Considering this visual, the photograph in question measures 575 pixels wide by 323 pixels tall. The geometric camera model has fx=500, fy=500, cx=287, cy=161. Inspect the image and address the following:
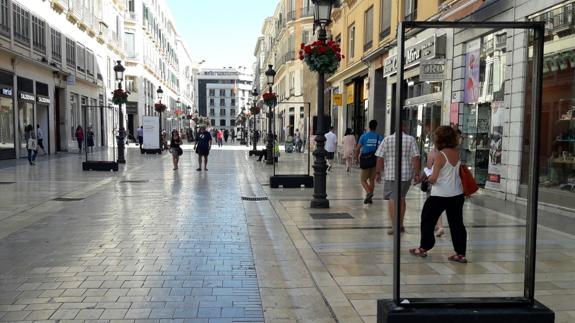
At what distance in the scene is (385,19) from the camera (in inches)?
784

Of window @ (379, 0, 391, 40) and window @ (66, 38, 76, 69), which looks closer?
window @ (379, 0, 391, 40)

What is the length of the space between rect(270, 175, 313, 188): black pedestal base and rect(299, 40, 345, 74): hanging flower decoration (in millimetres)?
4104

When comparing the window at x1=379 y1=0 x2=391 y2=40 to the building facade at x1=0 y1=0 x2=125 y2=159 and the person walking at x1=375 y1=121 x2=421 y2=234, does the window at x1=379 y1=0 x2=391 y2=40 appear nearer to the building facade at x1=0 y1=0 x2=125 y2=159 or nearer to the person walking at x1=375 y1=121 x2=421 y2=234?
the building facade at x1=0 y1=0 x2=125 y2=159

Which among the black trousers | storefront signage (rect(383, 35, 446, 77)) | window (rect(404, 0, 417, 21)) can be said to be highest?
window (rect(404, 0, 417, 21))

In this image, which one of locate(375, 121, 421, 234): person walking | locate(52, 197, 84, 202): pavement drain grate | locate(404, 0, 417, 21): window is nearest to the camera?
locate(375, 121, 421, 234): person walking

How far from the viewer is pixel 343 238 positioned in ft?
23.5

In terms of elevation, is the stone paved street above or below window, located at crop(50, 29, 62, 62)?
below

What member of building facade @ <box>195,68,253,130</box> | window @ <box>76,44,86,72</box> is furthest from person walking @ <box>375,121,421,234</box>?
building facade @ <box>195,68,253,130</box>

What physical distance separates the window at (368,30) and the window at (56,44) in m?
17.7

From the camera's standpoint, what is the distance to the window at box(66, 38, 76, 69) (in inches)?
1232

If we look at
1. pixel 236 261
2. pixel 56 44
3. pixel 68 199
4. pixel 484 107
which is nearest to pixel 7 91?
pixel 56 44

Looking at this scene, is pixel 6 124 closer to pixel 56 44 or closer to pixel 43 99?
pixel 43 99

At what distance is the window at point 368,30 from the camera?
21.9 m

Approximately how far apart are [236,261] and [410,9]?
45.4 ft
